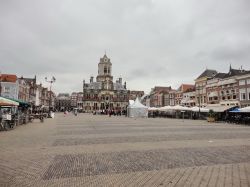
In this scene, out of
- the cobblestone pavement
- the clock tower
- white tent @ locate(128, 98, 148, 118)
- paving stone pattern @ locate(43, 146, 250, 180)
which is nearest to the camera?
the cobblestone pavement

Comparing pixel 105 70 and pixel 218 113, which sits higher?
pixel 105 70

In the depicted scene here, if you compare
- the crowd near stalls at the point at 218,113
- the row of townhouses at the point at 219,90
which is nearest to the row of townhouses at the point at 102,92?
the row of townhouses at the point at 219,90

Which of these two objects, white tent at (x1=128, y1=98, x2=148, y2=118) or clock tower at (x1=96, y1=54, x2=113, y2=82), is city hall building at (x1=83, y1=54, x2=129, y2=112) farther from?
white tent at (x1=128, y1=98, x2=148, y2=118)

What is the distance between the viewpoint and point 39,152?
10641 mm

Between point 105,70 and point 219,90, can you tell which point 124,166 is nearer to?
point 219,90

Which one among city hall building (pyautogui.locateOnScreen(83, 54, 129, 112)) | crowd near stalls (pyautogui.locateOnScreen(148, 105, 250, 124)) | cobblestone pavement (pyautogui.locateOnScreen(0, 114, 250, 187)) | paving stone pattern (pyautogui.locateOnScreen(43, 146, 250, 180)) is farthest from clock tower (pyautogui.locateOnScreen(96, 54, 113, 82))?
paving stone pattern (pyautogui.locateOnScreen(43, 146, 250, 180))

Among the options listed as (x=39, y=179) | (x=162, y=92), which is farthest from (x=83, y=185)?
(x=162, y=92)

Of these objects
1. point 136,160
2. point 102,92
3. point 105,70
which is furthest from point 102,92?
point 136,160

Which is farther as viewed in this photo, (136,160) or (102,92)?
(102,92)

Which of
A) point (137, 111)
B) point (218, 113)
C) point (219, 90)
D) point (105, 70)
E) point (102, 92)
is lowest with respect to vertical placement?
point (218, 113)

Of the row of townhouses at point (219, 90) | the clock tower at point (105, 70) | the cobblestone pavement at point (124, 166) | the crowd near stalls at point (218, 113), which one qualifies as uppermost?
the clock tower at point (105, 70)

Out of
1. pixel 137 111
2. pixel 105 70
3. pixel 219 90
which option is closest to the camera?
pixel 137 111

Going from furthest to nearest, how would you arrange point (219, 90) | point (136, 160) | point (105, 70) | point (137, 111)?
1. point (105, 70)
2. point (219, 90)
3. point (137, 111)
4. point (136, 160)

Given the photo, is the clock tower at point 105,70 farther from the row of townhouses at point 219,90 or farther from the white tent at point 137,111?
the white tent at point 137,111
